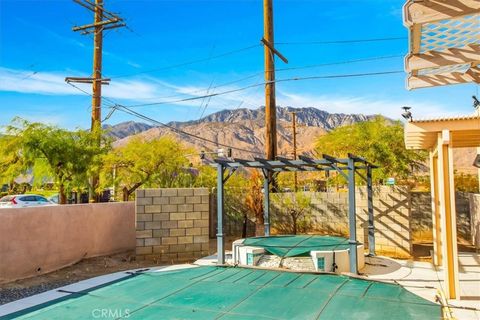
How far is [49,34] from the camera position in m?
21.3

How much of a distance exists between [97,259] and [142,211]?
1.71 metres

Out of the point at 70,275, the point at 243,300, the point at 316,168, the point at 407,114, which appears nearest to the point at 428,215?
the point at 316,168

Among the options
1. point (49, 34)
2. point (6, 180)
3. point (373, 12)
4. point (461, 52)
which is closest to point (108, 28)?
point (49, 34)

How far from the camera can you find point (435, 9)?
4.38 meters

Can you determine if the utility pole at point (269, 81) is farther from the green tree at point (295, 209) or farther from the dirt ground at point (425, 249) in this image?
the dirt ground at point (425, 249)

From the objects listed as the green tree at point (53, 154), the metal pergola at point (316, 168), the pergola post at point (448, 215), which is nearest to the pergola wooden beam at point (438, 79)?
the pergola post at point (448, 215)

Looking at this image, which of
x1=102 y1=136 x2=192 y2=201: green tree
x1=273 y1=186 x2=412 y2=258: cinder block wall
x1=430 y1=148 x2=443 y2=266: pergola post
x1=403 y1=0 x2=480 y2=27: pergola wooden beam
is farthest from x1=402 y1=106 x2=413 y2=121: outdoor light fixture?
x1=102 y1=136 x2=192 y2=201: green tree

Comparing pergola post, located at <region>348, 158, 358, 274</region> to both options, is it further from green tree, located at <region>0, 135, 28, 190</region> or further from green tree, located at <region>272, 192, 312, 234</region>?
green tree, located at <region>0, 135, 28, 190</region>

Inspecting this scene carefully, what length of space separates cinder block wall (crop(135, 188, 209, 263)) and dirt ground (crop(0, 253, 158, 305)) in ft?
Result: 1.62

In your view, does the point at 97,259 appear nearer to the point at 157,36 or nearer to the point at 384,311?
the point at 384,311

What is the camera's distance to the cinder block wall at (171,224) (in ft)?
31.9

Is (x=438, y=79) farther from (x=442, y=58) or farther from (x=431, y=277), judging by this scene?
(x=431, y=277)

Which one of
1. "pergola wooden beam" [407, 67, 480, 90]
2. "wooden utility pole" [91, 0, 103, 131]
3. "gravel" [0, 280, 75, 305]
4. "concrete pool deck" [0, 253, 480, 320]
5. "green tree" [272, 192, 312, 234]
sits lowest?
"gravel" [0, 280, 75, 305]

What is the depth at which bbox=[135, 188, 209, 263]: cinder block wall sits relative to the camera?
31.9ft
